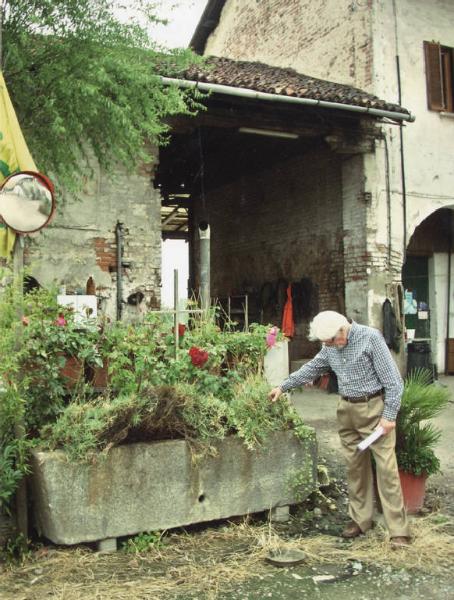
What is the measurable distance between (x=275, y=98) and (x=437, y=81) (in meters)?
4.40

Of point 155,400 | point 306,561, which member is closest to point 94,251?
point 155,400

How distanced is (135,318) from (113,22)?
422 centimetres

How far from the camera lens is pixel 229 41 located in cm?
1670

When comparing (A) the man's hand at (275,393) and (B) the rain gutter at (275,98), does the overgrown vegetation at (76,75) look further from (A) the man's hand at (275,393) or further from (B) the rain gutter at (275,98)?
(A) the man's hand at (275,393)

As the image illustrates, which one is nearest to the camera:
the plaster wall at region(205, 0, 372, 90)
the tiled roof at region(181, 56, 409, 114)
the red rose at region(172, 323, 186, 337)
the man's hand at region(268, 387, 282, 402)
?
the man's hand at region(268, 387, 282, 402)

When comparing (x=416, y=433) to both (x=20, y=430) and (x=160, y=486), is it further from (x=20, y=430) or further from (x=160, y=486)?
(x=20, y=430)

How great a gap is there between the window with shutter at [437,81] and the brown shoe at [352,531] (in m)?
9.72

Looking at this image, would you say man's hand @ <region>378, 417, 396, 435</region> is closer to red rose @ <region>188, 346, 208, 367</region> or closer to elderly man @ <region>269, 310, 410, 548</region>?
elderly man @ <region>269, 310, 410, 548</region>

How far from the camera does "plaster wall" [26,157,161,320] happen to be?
29.8 ft

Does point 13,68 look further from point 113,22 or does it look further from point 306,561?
point 306,561

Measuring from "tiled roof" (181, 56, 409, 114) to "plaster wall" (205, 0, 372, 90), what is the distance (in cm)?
58

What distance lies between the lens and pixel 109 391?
480 cm

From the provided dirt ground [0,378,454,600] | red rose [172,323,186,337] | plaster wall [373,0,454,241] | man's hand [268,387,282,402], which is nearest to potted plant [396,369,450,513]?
Result: dirt ground [0,378,454,600]

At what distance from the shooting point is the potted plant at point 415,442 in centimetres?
497
